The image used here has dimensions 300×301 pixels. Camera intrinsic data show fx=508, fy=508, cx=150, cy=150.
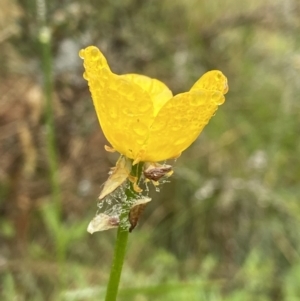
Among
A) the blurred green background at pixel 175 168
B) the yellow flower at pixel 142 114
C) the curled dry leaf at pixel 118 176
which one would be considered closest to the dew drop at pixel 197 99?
the yellow flower at pixel 142 114

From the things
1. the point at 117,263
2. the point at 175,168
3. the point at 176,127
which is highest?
the point at 176,127

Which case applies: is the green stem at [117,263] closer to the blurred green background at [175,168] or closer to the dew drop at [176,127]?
the dew drop at [176,127]

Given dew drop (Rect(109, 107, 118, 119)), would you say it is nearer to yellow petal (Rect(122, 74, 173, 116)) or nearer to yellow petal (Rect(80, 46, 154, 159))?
yellow petal (Rect(80, 46, 154, 159))

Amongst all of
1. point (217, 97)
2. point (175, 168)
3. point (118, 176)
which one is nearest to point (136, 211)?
point (118, 176)

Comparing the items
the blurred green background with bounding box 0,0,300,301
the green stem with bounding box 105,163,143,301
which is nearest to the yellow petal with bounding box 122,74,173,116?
the green stem with bounding box 105,163,143,301

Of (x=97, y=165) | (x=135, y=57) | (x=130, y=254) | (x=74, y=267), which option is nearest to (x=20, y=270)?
(x=74, y=267)

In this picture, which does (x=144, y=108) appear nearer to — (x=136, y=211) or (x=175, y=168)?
(x=136, y=211)

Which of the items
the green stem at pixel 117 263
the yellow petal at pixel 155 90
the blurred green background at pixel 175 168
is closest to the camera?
the green stem at pixel 117 263
